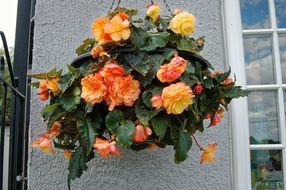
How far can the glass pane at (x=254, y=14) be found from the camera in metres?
2.16

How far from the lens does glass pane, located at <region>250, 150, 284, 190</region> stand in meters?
1.96

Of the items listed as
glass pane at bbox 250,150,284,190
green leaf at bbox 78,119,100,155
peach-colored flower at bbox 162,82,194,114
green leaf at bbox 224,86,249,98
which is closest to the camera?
peach-colored flower at bbox 162,82,194,114

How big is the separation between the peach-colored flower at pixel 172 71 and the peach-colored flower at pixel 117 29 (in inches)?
8.8

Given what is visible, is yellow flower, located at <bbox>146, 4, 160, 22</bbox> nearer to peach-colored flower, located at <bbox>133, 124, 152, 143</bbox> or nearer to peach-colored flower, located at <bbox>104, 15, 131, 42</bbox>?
peach-colored flower, located at <bbox>104, 15, 131, 42</bbox>

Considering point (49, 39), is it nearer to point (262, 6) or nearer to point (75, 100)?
point (75, 100)

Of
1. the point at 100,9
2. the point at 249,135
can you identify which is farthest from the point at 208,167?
the point at 100,9

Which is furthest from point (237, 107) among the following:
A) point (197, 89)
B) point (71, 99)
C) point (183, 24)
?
point (71, 99)

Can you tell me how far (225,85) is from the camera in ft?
5.11

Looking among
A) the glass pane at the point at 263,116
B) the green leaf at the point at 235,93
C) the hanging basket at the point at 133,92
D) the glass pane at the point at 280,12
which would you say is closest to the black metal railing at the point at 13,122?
the hanging basket at the point at 133,92

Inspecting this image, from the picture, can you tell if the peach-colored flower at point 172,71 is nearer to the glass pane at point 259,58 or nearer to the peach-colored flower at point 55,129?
the peach-colored flower at point 55,129

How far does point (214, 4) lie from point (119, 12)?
29.8 inches

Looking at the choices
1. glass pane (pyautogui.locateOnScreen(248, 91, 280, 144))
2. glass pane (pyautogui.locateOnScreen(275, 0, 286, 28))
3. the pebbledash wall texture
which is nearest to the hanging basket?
the pebbledash wall texture

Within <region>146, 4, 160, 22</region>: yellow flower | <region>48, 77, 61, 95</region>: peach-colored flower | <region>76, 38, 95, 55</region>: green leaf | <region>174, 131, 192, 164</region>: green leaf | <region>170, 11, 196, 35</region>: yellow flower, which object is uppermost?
<region>146, 4, 160, 22</region>: yellow flower

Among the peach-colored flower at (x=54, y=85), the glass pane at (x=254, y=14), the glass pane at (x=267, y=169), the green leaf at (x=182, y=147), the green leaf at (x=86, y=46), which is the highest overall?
the glass pane at (x=254, y=14)
